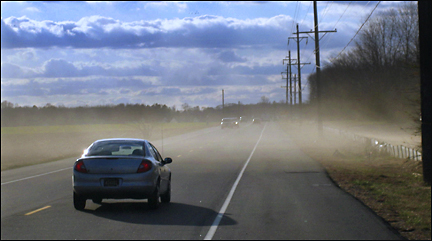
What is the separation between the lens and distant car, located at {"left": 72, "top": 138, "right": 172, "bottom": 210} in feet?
12.0

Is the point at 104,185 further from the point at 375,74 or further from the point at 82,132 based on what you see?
the point at 375,74

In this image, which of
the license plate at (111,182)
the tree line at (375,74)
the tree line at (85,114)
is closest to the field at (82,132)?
the tree line at (85,114)

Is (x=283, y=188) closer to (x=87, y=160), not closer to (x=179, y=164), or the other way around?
(x=179, y=164)

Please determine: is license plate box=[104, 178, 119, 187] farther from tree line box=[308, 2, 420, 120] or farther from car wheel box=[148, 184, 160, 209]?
tree line box=[308, 2, 420, 120]

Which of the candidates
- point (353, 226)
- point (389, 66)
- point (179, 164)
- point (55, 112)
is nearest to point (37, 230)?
point (55, 112)

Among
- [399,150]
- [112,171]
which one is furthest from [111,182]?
[399,150]

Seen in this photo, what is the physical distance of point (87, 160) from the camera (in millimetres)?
3736

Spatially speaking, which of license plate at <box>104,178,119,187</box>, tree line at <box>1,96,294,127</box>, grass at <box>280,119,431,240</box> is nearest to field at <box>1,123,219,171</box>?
tree line at <box>1,96,294,127</box>

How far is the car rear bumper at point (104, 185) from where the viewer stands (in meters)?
3.88

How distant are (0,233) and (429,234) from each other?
7.24 m

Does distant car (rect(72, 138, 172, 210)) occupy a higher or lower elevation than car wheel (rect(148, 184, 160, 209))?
higher

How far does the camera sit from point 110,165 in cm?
357

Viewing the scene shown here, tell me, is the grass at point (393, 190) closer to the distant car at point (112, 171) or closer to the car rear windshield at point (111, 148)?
the distant car at point (112, 171)

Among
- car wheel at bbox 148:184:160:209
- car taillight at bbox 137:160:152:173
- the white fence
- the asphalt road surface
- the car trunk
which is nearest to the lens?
the car trunk
